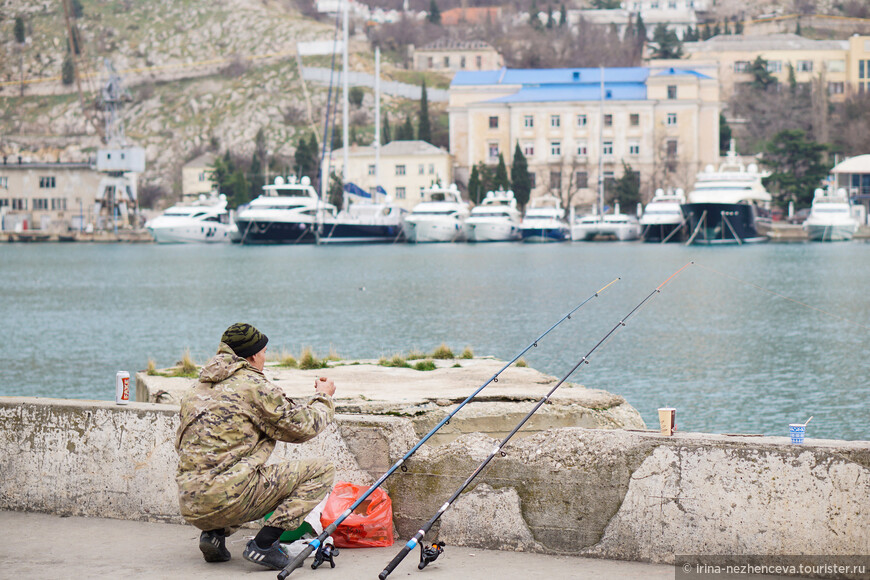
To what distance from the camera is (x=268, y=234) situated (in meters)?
93.8

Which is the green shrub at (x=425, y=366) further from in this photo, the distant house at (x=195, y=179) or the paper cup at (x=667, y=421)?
the distant house at (x=195, y=179)

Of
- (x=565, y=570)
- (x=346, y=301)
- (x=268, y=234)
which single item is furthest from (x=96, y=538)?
(x=268, y=234)

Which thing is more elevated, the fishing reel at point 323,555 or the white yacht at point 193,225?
the fishing reel at point 323,555

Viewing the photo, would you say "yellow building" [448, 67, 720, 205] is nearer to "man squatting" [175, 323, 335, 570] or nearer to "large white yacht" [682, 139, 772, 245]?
"large white yacht" [682, 139, 772, 245]

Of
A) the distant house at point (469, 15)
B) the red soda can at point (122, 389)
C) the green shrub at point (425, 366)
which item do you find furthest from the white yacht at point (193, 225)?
the red soda can at point (122, 389)

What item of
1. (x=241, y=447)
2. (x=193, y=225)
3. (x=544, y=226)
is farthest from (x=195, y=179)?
(x=241, y=447)

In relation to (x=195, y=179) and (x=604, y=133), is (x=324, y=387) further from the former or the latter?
(x=195, y=179)

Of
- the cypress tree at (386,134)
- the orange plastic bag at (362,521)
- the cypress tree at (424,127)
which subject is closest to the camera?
the orange plastic bag at (362,521)

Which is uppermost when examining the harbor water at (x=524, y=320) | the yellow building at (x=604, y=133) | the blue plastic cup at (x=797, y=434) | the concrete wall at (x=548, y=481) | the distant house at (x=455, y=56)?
the distant house at (x=455, y=56)

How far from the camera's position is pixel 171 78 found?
506ft

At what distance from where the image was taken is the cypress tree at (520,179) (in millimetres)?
105625

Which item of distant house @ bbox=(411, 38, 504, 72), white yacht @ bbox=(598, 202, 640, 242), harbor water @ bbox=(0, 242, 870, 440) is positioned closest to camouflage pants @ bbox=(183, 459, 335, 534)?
harbor water @ bbox=(0, 242, 870, 440)

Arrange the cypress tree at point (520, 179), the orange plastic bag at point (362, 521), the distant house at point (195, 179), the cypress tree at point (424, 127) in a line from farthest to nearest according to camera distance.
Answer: the distant house at point (195, 179), the cypress tree at point (424, 127), the cypress tree at point (520, 179), the orange plastic bag at point (362, 521)

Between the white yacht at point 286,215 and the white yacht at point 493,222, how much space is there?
11175mm
